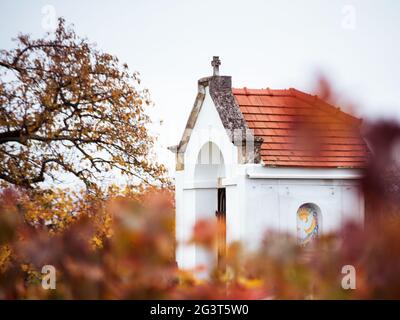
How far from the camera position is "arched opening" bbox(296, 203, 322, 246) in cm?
1370

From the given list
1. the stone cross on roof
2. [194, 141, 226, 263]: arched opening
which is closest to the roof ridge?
the stone cross on roof

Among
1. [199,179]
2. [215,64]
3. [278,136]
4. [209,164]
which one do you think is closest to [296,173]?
[278,136]

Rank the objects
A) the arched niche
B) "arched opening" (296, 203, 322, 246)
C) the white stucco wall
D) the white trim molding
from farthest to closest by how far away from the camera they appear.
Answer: the arched niche → the white stucco wall → "arched opening" (296, 203, 322, 246) → the white trim molding

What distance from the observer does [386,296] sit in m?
2.54

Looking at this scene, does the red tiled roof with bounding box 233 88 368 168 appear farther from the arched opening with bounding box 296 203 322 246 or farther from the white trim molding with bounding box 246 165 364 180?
the arched opening with bounding box 296 203 322 246

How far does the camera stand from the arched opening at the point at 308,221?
13695mm

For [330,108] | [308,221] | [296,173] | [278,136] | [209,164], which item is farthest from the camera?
[209,164]

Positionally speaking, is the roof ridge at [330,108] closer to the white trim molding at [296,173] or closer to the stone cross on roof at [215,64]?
the white trim molding at [296,173]

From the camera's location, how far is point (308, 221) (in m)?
13.7

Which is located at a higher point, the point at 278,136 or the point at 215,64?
the point at 215,64

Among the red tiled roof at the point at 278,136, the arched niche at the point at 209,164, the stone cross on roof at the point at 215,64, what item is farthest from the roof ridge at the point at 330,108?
the arched niche at the point at 209,164

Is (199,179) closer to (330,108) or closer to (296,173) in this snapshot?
(296,173)
